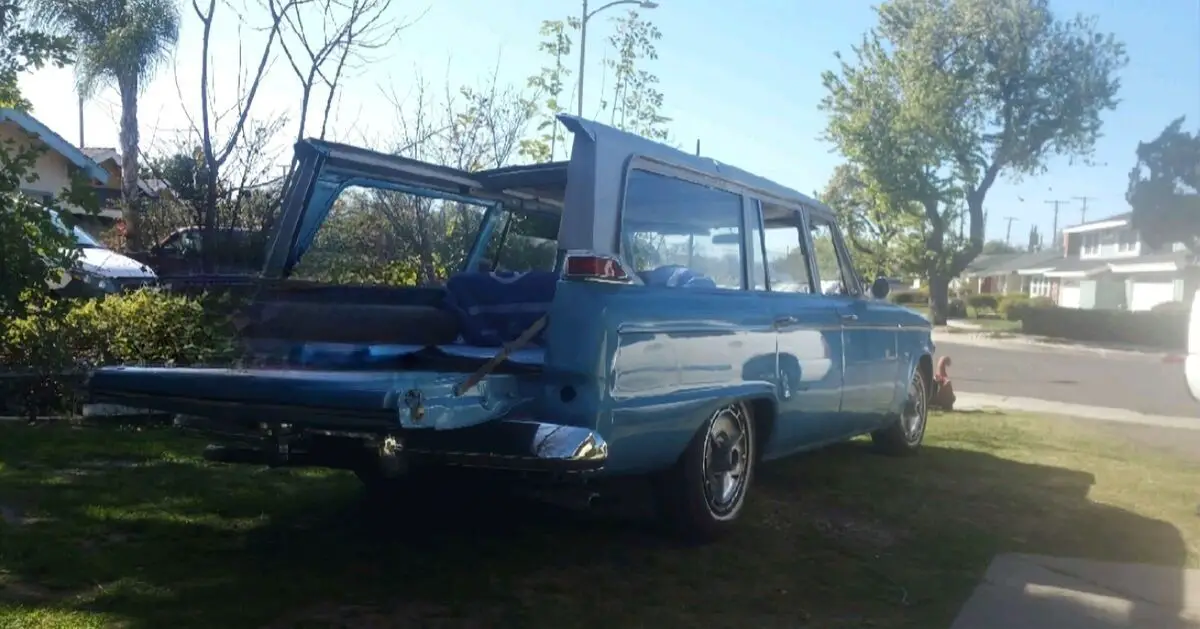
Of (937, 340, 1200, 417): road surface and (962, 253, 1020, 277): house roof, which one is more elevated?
(962, 253, 1020, 277): house roof

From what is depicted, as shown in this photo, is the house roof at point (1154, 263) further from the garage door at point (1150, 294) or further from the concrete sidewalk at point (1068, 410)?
the concrete sidewalk at point (1068, 410)

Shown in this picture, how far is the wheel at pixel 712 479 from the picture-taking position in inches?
202

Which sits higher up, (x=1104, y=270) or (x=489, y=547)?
(x=1104, y=270)

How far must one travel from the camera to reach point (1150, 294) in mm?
57656

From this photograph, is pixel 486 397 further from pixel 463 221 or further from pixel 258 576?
pixel 463 221

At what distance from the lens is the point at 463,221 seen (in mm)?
6879

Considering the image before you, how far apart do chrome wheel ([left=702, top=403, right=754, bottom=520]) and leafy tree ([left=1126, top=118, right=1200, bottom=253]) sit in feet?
182

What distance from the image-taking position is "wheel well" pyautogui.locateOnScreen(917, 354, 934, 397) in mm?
8633

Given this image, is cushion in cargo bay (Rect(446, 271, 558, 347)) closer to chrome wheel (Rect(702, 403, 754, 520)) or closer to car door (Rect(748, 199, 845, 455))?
chrome wheel (Rect(702, 403, 754, 520))

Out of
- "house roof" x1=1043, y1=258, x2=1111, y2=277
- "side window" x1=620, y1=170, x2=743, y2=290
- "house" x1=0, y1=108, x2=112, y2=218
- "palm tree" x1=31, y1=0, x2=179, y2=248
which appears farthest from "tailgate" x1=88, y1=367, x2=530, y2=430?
"house roof" x1=1043, y1=258, x2=1111, y2=277

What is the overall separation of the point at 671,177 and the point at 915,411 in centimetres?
414

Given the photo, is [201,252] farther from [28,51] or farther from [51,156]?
[51,156]

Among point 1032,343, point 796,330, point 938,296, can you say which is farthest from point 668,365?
point 938,296

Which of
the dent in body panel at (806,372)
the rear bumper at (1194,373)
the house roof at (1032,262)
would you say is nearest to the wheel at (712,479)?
the dent in body panel at (806,372)
